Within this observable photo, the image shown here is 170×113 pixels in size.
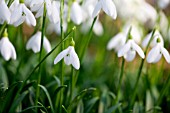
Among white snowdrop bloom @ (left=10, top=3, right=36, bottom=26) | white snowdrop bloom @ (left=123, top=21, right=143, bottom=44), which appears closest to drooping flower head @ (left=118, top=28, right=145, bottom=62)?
white snowdrop bloom @ (left=10, top=3, right=36, bottom=26)

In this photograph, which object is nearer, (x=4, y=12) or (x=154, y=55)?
(x=4, y=12)

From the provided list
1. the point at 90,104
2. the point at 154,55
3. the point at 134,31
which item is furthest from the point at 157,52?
the point at 134,31

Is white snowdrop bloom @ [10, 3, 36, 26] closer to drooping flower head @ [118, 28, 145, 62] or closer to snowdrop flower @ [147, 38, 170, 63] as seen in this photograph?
drooping flower head @ [118, 28, 145, 62]

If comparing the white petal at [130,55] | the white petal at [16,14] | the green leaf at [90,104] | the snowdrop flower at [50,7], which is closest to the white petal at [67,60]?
the snowdrop flower at [50,7]

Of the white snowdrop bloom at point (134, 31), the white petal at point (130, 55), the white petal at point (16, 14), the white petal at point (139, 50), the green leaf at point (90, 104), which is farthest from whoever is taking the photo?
the white snowdrop bloom at point (134, 31)

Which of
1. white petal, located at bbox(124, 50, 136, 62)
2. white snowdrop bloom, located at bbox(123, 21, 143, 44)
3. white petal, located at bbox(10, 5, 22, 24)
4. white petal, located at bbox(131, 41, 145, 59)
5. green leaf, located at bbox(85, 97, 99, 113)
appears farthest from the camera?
white snowdrop bloom, located at bbox(123, 21, 143, 44)

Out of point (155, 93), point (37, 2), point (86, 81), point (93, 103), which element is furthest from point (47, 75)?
point (37, 2)

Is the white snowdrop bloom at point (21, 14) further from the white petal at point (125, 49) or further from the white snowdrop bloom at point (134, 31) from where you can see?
the white snowdrop bloom at point (134, 31)

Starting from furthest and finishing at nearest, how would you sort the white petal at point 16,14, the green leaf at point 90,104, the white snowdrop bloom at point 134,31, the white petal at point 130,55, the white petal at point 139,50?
1. the white snowdrop bloom at point 134,31
2. the green leaf at point 90,104
3. the white petal at point 130,55
4. the white petal at point 139,50
5. the white petal at point 16,14

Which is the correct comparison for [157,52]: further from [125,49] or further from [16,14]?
[16,14]

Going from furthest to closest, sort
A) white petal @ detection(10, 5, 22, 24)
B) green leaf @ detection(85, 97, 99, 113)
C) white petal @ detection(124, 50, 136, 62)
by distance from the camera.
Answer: green leaf @ detection(85, 97, 99, 113) < white petal @ detection(124, 50, 136, 62) < white petal @ detection(10, 5, 22, 24)

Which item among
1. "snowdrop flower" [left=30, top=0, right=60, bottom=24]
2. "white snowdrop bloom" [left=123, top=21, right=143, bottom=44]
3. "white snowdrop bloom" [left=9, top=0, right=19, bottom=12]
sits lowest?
"white snowdrop bloom" [left=123, top=21, right=143, bottom=44]
